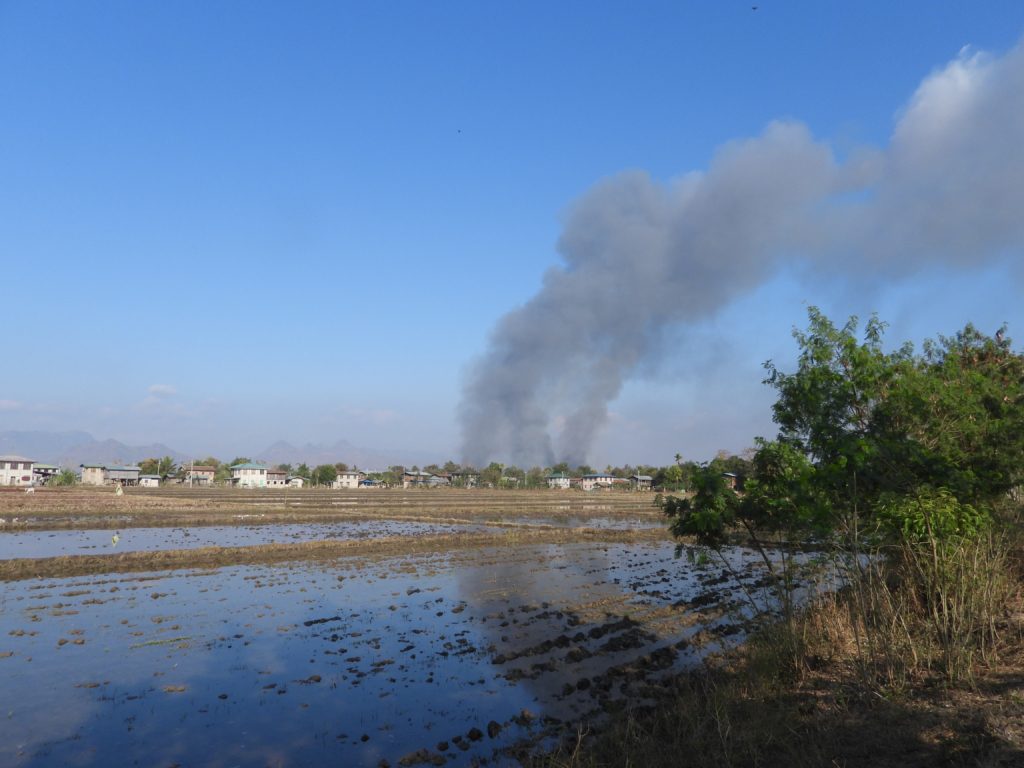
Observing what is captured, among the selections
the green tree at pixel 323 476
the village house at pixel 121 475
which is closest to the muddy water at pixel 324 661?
the village house at pixel 121 475

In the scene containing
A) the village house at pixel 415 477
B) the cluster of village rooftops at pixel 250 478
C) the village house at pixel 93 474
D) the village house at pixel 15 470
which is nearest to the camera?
the village house at pixel 15 470

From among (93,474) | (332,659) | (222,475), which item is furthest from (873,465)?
(222,475)

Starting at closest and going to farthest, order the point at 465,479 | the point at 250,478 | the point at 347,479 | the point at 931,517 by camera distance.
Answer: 1. the point at 931,517
2. the point at 250,478
3. the point at 347,479
4. the point at 465,479

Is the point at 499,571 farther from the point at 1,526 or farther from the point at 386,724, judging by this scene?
the point at 1,526

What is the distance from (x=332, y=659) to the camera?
504 inches

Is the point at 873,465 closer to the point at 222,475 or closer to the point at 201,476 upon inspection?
the point at 201,476

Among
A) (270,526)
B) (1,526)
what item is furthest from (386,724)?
(1,526)

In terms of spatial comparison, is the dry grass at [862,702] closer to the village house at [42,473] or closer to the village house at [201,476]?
the village house at [42,473]

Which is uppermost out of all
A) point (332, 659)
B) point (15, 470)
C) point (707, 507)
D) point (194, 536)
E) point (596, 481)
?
point (707, 507)

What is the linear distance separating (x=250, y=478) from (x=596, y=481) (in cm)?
8297

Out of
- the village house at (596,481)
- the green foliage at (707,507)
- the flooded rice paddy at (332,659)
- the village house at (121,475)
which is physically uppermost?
the green foliage at (707,507)

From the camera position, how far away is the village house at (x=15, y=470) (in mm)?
102125

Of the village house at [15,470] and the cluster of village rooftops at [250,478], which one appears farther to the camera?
the cluster of village rooftops at [250,478]

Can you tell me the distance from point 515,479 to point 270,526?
122086mm
